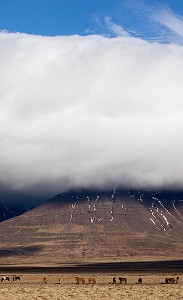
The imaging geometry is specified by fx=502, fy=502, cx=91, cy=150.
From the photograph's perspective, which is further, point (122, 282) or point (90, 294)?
point (122, 282)

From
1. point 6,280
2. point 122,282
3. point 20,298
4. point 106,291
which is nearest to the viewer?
point 20,298

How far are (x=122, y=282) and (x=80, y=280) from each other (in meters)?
8.00

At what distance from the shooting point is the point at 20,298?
61250mm

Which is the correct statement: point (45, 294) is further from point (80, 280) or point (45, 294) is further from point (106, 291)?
point (80, 280)

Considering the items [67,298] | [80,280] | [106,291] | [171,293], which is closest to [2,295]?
[67,298]

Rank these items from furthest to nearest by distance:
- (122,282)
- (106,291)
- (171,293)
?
(122,282) < (106,291) < (171,293)

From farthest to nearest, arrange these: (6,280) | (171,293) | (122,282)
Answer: (6,280) → (122,282) → (171,293)

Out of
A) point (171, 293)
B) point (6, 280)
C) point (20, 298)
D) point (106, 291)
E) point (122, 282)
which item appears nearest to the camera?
point (20, 298)

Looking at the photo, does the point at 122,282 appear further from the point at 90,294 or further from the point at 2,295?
the point at 2,295

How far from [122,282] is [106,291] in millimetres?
22946

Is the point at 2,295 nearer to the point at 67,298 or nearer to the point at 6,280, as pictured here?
the point at 67,298

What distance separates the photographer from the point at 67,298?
61375mm

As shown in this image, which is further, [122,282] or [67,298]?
[122,282]

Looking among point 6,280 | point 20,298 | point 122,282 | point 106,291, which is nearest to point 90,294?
point 106,291
